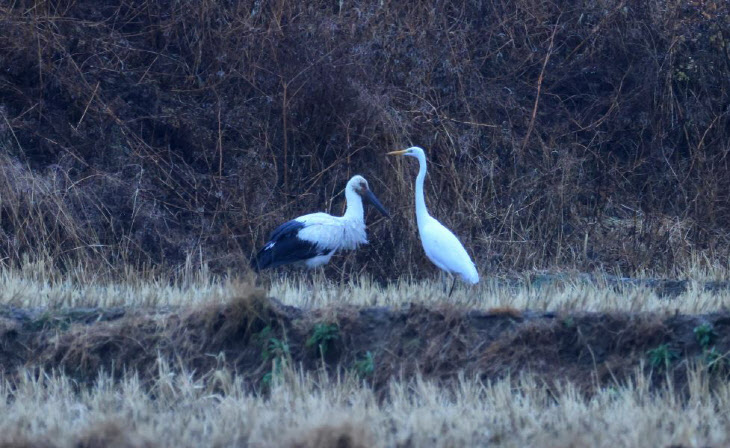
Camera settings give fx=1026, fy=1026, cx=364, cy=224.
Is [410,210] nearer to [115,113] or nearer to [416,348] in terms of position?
[115,113]

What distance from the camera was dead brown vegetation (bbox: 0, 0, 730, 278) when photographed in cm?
1088

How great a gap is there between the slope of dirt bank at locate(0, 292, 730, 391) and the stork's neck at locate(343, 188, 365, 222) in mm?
3703

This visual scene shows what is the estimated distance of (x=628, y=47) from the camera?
12.5 metres

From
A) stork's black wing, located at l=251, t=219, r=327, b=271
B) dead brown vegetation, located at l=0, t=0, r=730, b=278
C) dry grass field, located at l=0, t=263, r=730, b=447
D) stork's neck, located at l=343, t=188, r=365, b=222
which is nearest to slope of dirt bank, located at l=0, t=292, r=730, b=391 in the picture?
dry grass field, located at l=0, t=263, r=730, b=447

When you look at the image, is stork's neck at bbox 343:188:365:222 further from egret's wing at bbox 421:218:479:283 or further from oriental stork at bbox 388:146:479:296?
egret's wing at bbox 421:218:479:283

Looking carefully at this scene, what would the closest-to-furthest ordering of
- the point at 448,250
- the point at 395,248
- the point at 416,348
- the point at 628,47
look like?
the point at 416,348
the point at 448,250
the point at 395,248
the point at 628,47

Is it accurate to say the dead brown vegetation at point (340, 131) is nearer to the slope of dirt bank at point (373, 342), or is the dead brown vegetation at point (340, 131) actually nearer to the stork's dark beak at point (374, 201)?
the stork's dark beak at point (374, 201)

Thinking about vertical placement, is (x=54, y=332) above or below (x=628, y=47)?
below

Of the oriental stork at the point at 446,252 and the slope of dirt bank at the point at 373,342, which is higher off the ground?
the oriental stork at the point at 446,252

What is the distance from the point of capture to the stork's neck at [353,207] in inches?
400

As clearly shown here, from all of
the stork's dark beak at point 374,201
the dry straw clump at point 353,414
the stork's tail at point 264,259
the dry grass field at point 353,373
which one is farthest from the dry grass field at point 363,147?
the dry straw clump at point 353,414

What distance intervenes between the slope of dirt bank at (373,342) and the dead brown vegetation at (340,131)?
399 cm

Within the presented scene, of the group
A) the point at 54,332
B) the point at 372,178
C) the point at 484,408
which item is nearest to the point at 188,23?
the point at 372,178

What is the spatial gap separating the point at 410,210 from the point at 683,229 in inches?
122
